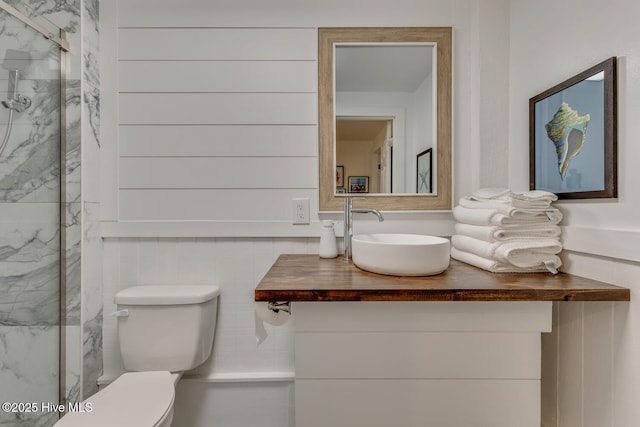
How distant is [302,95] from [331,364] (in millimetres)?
1112

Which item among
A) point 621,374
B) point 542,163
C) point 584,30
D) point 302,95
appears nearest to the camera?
point 621,374

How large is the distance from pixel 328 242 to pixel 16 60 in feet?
4.64

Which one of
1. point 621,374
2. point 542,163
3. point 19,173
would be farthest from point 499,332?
point 19,173

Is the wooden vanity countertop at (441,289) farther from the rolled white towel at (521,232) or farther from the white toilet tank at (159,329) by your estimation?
the white toilet tank at (159,329)

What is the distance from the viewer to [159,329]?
129 cm

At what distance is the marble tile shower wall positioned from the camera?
3.97 ft

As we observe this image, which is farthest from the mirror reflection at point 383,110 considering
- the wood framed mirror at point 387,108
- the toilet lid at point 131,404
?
the toilet lid at point 131,404

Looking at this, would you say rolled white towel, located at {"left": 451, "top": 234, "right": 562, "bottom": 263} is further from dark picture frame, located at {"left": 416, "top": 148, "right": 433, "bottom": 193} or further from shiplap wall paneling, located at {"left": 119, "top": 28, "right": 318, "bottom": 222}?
shiplap wall paneling, located at {"left": 119, "top": 28, "right": 318, "bottom": 222}

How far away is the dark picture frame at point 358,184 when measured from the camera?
142 cm

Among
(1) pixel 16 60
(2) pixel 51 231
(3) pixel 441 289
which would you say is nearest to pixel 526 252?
(3) pixel 441 289

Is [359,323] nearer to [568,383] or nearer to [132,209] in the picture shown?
[568,383]

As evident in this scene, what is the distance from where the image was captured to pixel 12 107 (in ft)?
3.97

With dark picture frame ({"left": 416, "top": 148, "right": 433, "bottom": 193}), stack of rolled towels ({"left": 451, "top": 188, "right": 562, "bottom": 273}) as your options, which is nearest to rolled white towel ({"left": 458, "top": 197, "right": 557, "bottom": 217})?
stack of rolled towels ({"left": 451, "top": 188, "right": 562, "bottom": 273})

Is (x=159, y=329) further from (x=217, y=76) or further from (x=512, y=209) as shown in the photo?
(x=512, y=209)
